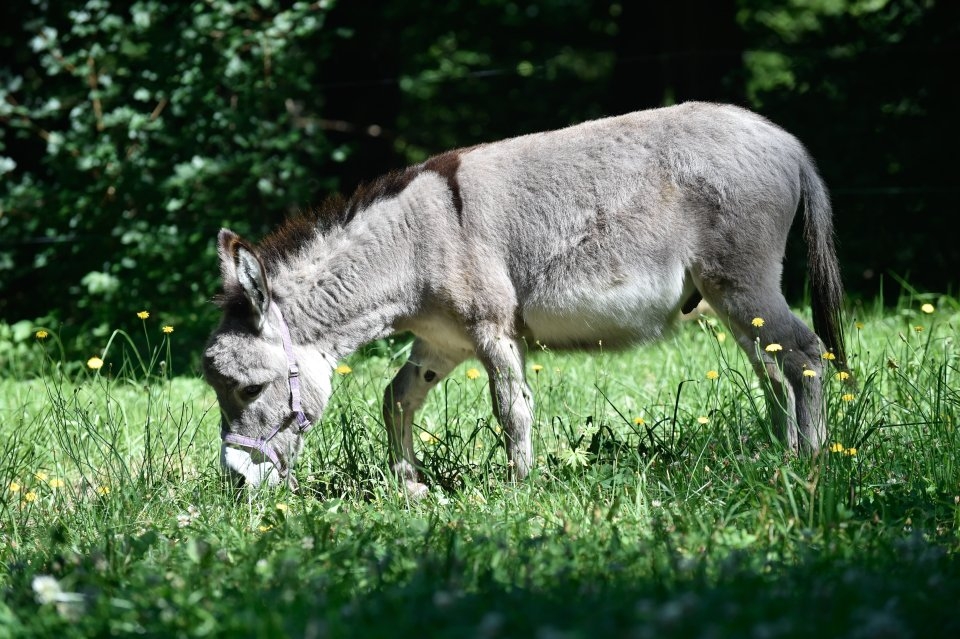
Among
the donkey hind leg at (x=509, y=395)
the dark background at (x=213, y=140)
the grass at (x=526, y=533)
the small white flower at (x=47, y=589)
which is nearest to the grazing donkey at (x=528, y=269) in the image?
the donkey hind leg at (x=509, y=395)

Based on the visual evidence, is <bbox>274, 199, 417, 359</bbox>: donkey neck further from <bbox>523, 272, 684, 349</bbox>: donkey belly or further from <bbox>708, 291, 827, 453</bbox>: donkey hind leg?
<bbox>708, 291, 827, 453</bbox>: donkey hind leg

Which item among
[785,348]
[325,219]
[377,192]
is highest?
[377,192]

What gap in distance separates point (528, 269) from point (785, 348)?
1100mm

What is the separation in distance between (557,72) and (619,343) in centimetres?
669

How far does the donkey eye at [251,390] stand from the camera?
14.4 feet

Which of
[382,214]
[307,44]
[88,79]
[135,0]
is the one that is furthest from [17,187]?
[382,214]

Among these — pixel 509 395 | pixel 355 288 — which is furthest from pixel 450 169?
pixel 509 395

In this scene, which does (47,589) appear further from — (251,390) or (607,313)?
(607,313)

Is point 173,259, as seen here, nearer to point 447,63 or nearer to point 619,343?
point 619,343

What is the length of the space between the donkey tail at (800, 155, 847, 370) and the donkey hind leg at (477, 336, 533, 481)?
137 centimetres

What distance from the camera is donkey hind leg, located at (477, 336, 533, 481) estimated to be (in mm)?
4355

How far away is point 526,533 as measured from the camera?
3406 mm

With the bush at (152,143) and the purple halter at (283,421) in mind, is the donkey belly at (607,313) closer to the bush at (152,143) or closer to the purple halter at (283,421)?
the purple halter at (283,421)

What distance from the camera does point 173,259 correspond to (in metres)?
7.48
